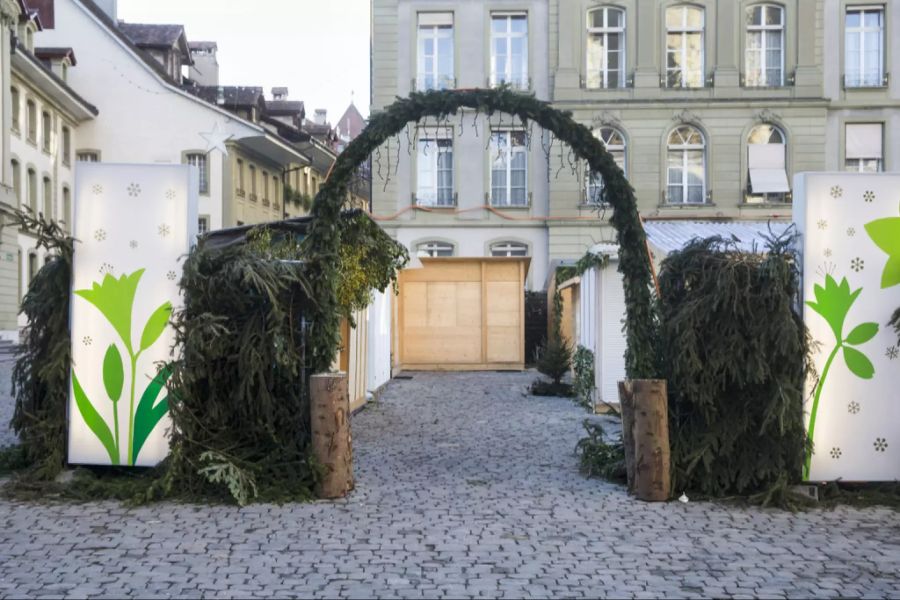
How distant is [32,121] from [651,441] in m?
33.6

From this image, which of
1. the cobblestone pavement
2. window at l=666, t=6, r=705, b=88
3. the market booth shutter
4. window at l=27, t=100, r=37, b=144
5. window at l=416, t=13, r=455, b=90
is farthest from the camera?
window at l=27, t=100, r=37, b=144

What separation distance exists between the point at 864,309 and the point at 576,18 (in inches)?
1067

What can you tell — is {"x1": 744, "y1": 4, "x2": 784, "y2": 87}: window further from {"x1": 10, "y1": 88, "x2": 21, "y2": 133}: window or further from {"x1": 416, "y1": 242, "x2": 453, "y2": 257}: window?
{"x1": 10, "y1": 88, "x2": 21, "y2": 133}: window

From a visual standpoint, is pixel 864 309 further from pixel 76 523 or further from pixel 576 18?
pixel 576 18

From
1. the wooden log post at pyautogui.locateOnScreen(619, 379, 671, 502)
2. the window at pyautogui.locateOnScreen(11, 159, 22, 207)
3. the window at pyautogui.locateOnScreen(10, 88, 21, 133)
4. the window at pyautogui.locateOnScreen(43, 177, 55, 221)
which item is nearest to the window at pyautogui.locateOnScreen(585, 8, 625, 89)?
the window at pyautogui.locateOnScreen(10, 88, 21, 133)

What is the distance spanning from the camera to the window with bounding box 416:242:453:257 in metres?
34.9

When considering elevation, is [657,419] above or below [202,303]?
below

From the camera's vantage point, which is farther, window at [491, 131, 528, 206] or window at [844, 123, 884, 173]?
window at [491, 131, 528, 206]

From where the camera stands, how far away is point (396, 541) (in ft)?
23.1

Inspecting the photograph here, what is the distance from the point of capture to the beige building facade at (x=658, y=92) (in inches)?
1340

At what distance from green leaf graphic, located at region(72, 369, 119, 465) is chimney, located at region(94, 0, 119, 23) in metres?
40.5

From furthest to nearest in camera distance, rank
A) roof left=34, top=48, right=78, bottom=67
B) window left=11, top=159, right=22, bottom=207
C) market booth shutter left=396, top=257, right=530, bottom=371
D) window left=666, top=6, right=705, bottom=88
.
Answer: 1. roof left=34, top=48, right=78, bottom=67
2. window left=11, top=159, right=22, bottom=207
3. window left=666, top=6, right=705, bottom=88
4. market booth shutter left=396, top=257, right=530, bottom=371

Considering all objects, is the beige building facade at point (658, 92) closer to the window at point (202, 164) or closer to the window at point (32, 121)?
the window at point (202, 164)

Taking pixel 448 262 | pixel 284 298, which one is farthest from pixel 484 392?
pixel 284 298
